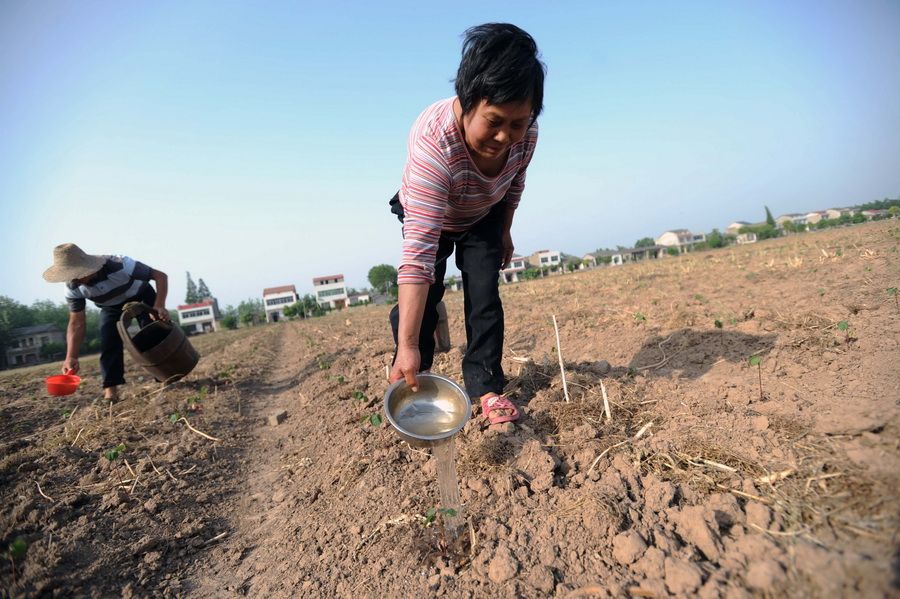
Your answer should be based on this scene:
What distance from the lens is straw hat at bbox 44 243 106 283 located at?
417 centimetres

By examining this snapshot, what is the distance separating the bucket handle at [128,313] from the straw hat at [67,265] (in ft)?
1.50

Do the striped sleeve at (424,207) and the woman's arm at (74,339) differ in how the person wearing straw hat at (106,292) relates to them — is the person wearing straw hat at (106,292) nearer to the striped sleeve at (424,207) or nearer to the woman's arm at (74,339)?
the woman's arm at (74,339)

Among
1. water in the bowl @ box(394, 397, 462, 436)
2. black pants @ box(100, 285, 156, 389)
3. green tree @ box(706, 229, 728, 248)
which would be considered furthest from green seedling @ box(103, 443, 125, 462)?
green tree @ box(706, 229, 728, 248)

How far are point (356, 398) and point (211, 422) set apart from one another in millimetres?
1320

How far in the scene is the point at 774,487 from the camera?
1407 mm

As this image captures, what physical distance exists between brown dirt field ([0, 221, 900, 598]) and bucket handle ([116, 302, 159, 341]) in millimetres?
840

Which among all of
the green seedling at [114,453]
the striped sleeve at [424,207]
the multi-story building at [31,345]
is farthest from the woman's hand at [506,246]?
the multi-story building at [31,345]

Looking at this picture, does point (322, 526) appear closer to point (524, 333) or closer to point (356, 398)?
point (356, 398)

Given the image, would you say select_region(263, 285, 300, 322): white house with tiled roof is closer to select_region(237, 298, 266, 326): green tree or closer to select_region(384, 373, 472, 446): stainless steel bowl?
select_region(237, 298, 266, 326): green tree

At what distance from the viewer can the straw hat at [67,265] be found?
4.17 meters

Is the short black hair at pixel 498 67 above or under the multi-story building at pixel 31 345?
above

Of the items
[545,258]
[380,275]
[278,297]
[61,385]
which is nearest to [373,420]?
[61,385]

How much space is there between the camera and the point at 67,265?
4.19 metres

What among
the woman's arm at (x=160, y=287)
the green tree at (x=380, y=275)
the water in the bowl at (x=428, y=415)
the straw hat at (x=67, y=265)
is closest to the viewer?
the water in the bowl at (x=428, y=415)
